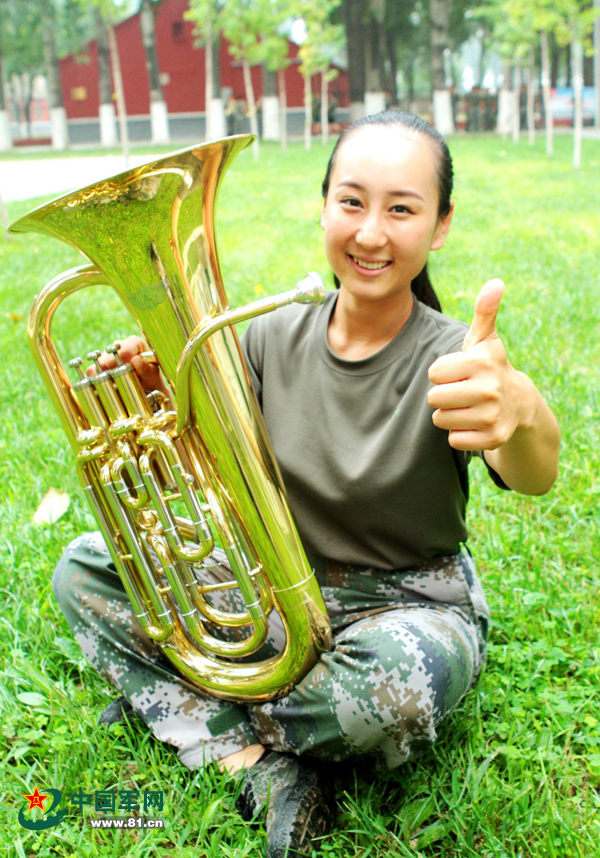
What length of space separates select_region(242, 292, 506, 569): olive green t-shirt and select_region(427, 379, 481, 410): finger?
362 mm

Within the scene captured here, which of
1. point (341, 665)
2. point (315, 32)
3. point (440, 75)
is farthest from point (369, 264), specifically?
point (440, 75)

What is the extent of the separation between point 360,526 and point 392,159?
0.72 m

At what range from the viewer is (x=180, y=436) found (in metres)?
1.39

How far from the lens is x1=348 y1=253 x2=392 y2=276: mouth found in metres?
1.54

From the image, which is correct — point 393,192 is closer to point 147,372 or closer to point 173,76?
point 147,372

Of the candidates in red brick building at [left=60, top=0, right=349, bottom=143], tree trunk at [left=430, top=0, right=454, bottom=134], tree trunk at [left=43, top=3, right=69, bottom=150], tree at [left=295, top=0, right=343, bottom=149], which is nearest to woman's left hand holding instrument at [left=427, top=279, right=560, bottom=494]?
tree at [left=295, top=0, right=343, bottom=149]

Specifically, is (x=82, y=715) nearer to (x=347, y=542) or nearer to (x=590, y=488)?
(x=347, y=542)

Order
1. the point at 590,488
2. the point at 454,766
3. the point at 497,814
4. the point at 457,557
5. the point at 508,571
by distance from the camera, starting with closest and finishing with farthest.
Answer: the point at 497,814, the point at 454,766, the point at 457,557, the point at 508,571, the point at 590,488

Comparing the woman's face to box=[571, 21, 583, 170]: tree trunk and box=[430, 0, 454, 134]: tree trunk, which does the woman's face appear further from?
box=[430, 0, 454, 134]: tree trunk

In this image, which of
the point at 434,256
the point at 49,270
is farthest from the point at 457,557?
the point at 49,270

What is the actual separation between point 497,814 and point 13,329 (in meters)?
3.50

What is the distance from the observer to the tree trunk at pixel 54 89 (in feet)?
89.7

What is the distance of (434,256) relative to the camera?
17.8 ft

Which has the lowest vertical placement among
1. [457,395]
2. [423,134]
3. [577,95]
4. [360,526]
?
[360,526]
